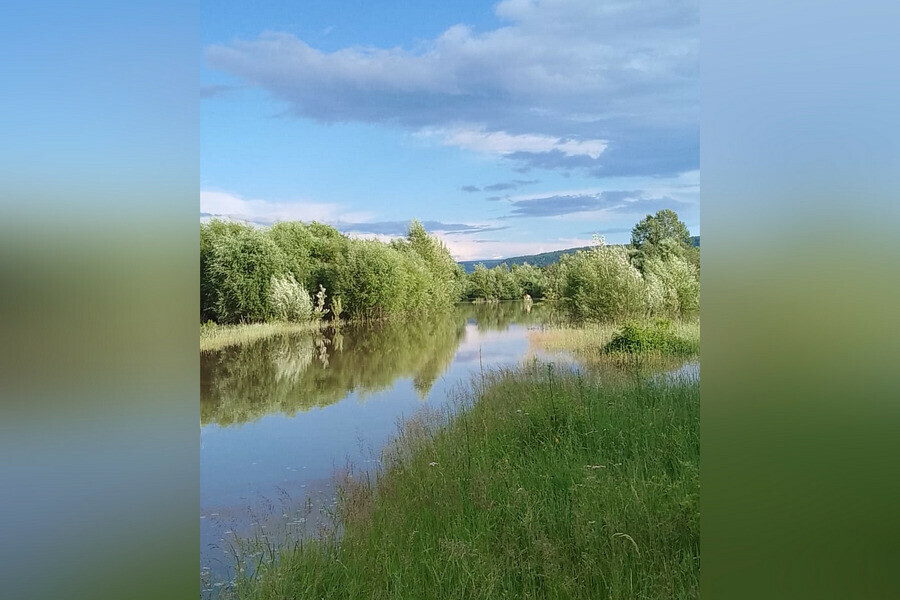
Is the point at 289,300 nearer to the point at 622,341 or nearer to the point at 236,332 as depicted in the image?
the point at 236,332

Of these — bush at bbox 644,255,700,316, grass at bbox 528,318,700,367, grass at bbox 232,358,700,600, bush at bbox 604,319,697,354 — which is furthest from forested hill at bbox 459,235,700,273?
grass at bbox 232,358,700,600

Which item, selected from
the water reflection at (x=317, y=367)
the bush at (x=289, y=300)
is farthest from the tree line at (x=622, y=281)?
the bush at (x=289, y=300)

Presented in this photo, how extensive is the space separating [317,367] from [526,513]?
281cm

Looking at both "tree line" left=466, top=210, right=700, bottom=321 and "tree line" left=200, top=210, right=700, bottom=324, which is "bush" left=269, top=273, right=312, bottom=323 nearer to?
"tree line" left=200, top=210, right=700, bottom=324

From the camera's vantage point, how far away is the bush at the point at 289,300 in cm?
539

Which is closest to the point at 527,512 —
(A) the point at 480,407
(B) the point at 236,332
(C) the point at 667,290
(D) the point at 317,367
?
(A) the point at 480,407

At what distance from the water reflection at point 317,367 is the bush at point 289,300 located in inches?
7.9

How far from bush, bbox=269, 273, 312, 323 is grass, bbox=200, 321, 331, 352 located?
0.09 m

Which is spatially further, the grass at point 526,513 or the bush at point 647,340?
the bush at point 647,340

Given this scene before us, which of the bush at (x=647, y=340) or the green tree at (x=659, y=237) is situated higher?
the green tree at (x=659, y=237)

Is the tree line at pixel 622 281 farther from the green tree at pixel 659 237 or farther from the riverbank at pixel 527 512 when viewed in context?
the riverbank at pixel 527 512

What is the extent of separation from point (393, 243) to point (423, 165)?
2.58 ft

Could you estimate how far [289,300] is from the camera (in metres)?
5.47
